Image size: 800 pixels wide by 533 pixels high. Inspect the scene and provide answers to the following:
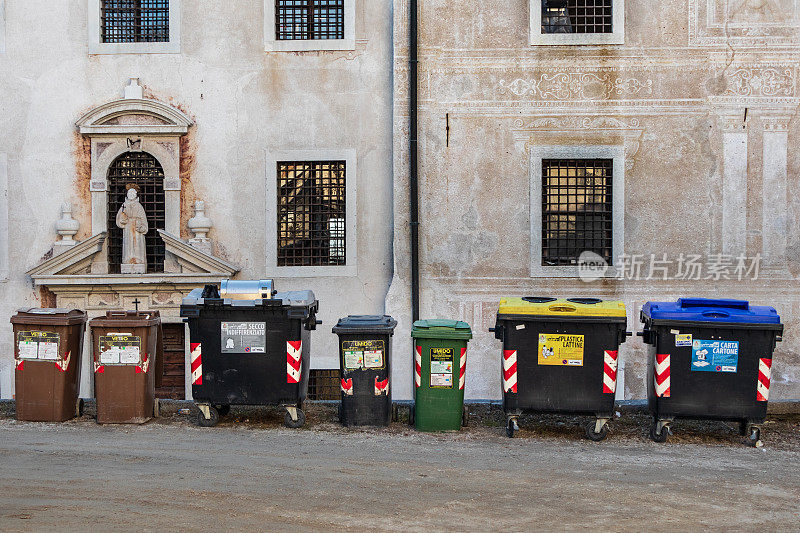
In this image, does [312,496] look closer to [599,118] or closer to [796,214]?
[599,118]

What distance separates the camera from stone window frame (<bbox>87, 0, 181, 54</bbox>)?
44.6 feet

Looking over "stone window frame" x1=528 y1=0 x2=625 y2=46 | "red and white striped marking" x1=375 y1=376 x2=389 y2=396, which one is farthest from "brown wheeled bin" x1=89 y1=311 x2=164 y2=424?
"stone window frame" x1=528 y1=0 x2=625 y2=46

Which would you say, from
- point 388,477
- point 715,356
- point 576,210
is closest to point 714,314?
point 715,356

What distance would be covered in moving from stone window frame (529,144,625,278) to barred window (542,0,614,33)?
1.94 meters

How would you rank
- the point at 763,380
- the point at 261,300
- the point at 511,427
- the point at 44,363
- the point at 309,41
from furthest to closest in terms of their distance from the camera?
the point at 309,41 → the point at 44,363 → the point at 261,300 → the point at 511,427 → the point at 763,380

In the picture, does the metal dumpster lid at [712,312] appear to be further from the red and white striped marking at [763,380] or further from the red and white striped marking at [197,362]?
the red and white striped marking at [197,362]

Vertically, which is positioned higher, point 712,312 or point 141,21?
point 141,21

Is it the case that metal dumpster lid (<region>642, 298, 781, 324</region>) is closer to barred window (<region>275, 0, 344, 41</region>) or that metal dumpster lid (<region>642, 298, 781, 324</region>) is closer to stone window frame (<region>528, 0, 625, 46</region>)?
stone window frame (<region>528, 0, 625, 46</region>)

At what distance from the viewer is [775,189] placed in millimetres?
13164

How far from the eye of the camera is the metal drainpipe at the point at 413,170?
13.3 meters

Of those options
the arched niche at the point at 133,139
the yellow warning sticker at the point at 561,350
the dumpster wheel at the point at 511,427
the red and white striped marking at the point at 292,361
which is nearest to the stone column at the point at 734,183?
the yellow warning sticker at the point at 561,350

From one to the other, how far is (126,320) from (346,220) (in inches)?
184

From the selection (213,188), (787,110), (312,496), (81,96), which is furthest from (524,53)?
(312,496)

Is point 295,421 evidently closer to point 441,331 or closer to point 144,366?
point 144,366
